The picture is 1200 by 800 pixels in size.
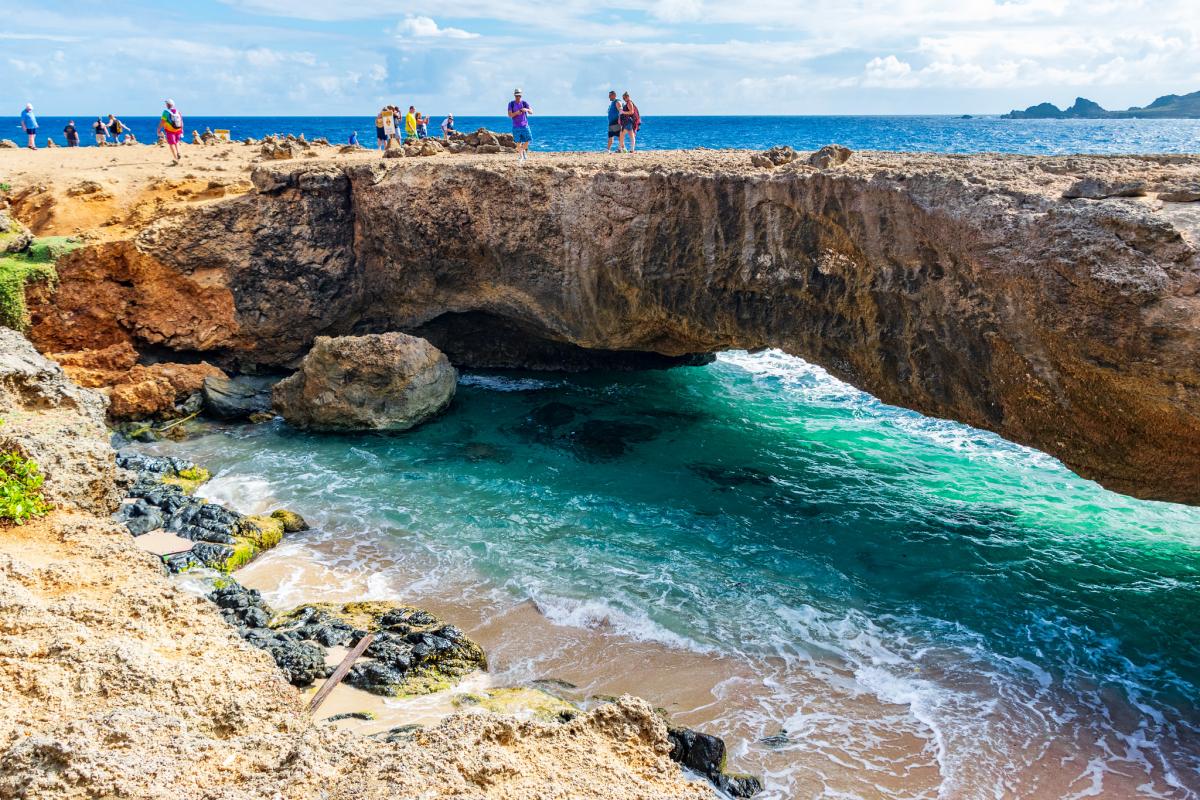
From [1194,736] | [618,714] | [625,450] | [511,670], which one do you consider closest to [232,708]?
[618,714]

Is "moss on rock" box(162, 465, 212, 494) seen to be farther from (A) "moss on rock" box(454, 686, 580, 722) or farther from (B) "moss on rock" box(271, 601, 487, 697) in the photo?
(A) "moss on rock" box(454, 686, 580, 722)

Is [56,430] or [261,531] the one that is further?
[261,531]

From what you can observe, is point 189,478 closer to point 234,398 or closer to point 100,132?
point 234,398

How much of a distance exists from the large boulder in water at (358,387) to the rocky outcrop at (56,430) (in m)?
5.17

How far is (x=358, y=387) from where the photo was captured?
16.8 metres

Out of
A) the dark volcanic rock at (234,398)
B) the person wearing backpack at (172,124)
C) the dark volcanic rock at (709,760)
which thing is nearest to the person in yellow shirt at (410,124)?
the person wearing backpack at (172,124)

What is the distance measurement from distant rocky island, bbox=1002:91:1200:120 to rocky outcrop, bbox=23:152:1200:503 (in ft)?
405

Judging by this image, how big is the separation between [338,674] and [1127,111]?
147200 millimetres

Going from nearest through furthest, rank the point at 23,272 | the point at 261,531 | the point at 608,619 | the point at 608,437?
the point at 608,619
the point at 261,531
the point at 23,272
the point at 608,437

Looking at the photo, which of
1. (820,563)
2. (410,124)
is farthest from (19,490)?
(410,124)

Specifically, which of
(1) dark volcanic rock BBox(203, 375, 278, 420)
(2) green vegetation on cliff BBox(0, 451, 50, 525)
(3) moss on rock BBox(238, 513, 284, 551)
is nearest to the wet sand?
(3) moss on rock BBox(238, 513, 284, 551)

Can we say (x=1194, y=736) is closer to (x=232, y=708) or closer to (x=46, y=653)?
(x=232, y=708)

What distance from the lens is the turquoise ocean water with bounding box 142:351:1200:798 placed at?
28.1ft

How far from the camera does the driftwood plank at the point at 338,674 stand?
786 cm
